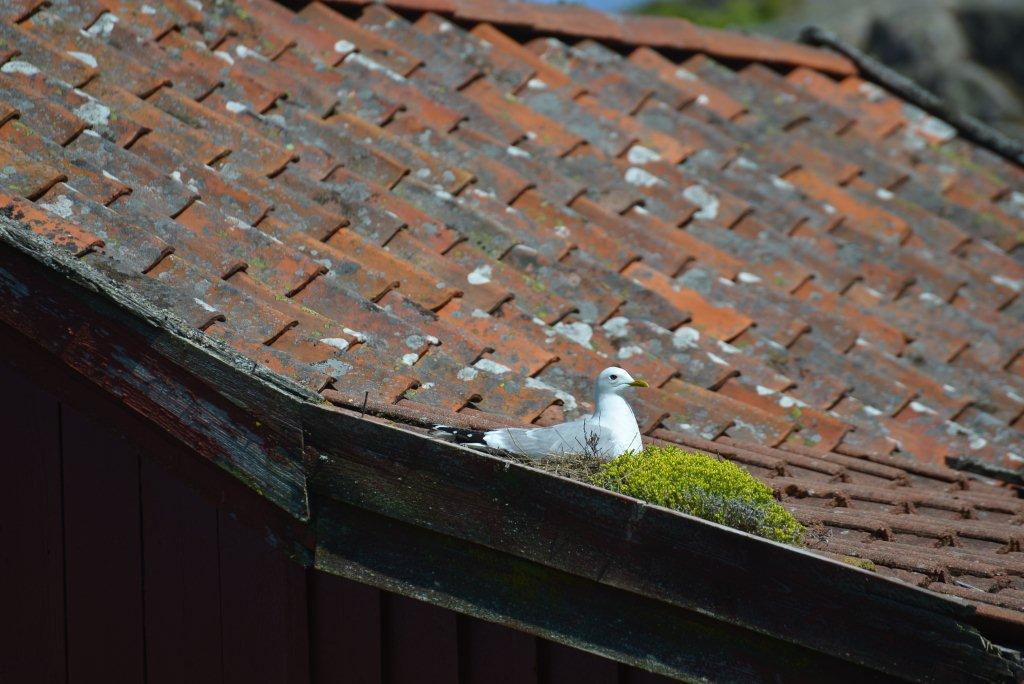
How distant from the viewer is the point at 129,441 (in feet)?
10.1

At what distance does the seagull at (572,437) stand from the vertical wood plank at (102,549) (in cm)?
118

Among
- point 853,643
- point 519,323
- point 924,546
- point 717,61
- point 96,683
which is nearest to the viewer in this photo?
point 853,643

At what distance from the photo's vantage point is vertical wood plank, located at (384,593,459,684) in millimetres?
2945

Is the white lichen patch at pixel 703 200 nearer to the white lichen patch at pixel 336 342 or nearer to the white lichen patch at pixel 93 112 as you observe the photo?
the white lichen patch at pixel 336 342

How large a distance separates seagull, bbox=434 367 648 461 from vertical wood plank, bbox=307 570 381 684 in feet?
1.74

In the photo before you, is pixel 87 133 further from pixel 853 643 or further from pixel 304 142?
pixel 853 643

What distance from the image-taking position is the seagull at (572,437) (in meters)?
2.80

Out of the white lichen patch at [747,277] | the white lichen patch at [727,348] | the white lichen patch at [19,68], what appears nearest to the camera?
the white lichen patch at [19,68]

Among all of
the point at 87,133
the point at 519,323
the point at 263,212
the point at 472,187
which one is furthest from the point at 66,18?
the point at 519,323

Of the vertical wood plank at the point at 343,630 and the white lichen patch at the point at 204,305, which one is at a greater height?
the white lichen patch at the point at 204,305

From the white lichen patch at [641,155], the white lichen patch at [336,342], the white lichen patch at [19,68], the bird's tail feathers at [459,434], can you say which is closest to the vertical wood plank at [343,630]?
the bird's tail feathers at [459,434]

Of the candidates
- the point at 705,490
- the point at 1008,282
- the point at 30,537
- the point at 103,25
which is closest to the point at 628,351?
the point at 705,490

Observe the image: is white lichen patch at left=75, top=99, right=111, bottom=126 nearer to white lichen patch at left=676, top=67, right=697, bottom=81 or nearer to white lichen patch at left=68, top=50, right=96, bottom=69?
white lichen patch at left=68, top=50, right=96, bottom=69

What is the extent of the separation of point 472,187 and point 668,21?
3.05 meters
